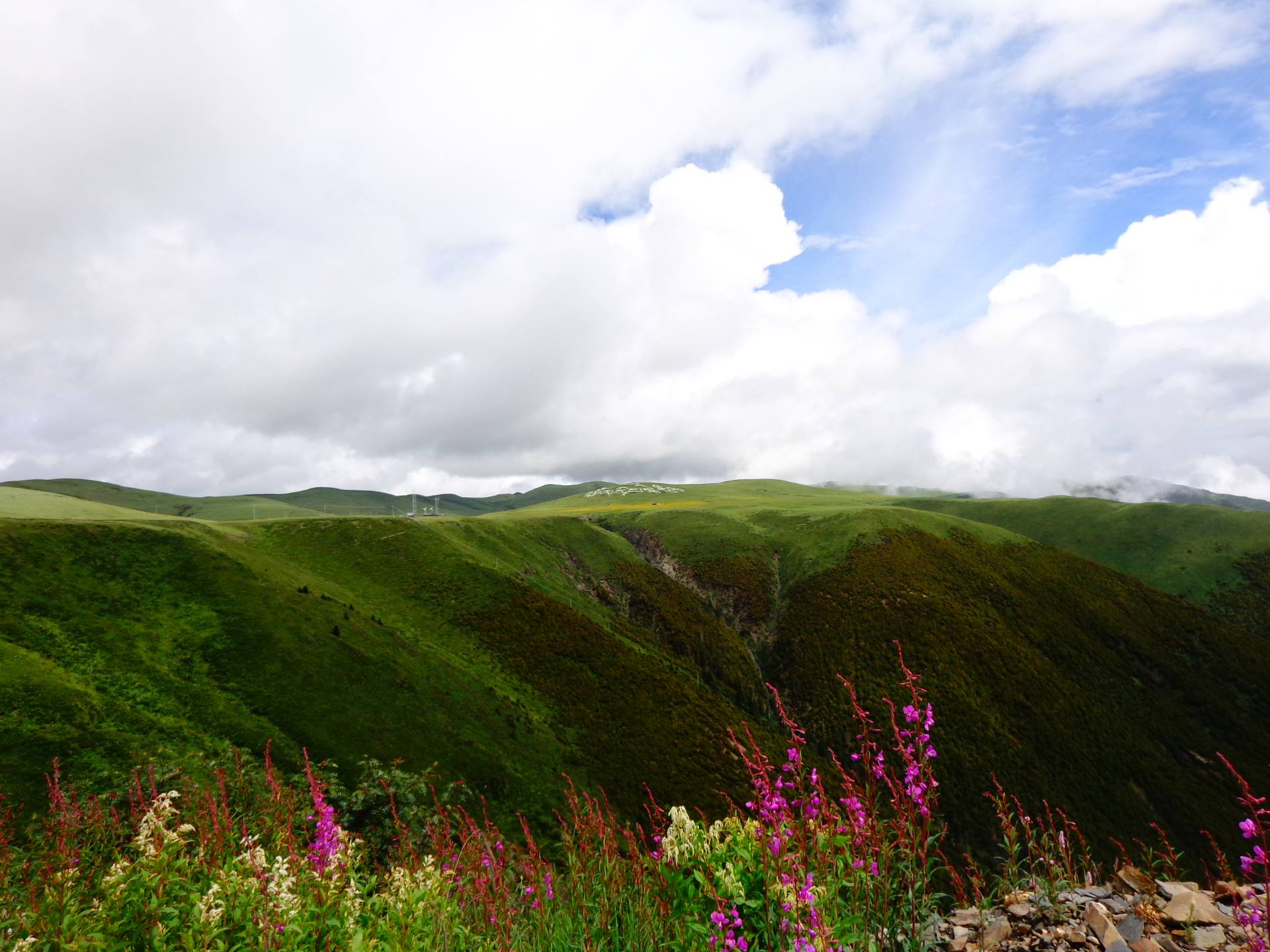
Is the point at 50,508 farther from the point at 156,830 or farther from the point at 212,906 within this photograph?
the point at 212,906

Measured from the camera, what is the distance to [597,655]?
59469 mm

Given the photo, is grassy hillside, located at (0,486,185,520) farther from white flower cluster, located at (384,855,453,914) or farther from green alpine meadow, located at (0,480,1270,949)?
white flower cluster, located at (384,855,453,914)

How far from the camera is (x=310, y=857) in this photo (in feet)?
24.3

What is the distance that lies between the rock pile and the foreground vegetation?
0.82 ft

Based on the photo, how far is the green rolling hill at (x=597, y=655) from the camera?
3447 cm

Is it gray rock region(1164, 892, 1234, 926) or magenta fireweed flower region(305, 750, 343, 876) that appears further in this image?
magenta fireweed flower region(305, 750, 343, 876)

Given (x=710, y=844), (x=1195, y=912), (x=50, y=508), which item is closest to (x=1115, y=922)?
(x=1195, y=912)

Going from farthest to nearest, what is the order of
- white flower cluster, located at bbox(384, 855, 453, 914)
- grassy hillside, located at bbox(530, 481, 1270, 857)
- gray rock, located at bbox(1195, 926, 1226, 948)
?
grassy hillside, located at bbox(530, 481, 1270, 857)
white flower cluster, located at bbox(384, 855, 453, 914)
gray rock, located at bbox(1195, 926, 1226, 948)

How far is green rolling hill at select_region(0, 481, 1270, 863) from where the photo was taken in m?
34.5

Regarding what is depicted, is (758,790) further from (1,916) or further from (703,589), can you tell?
(703,589)

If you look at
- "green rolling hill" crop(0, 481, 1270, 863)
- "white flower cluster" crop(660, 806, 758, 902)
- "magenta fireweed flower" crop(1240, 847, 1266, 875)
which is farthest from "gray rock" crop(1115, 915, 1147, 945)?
"green rolling hill" crop(0, 481, 1270, 863)

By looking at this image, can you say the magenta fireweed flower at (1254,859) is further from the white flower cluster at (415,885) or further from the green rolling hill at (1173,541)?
the green rolling hill at (1173,541)

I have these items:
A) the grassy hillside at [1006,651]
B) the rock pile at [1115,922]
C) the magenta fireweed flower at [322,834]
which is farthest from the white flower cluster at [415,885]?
the grassy hillside at [1006,651]

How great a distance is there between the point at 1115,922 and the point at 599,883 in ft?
19.0
